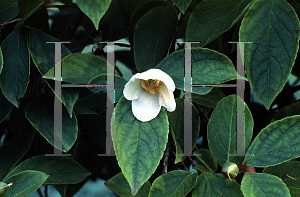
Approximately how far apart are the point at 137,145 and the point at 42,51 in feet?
0.72

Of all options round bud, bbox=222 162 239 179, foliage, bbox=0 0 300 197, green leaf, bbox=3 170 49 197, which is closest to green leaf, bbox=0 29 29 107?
foliage, bbox=0 0 300 197

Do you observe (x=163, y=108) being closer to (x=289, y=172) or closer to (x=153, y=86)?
(x=153, y=86)

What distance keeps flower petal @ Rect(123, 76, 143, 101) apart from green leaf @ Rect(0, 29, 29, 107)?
17cm

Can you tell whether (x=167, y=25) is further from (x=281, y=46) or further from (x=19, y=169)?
(x=19, y=169)

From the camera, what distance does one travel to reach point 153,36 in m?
0.49

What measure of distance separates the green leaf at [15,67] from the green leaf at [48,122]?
0.04 meters

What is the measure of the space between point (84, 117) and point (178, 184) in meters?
0.24

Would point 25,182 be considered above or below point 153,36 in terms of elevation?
below

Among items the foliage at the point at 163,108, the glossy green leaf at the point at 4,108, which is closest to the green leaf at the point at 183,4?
the foliage at the point at 163,108

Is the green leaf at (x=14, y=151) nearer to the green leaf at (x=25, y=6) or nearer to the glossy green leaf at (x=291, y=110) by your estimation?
the green leaf at (x=25, y=6)

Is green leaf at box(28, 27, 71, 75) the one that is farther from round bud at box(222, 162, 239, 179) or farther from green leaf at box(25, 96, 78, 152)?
round bud at box(222, 162, 239, 179)

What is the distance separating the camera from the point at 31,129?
0.57 metres

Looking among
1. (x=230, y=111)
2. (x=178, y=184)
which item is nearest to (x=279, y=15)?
(x=230, y=111)

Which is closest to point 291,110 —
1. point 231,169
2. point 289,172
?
point 289,172
